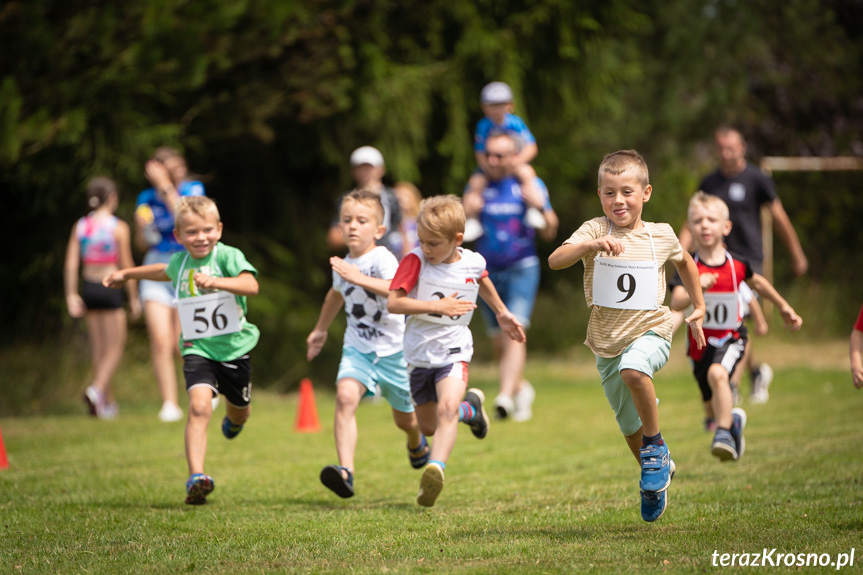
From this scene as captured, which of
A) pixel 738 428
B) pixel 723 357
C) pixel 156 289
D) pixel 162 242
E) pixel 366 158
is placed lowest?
pixel 738 428

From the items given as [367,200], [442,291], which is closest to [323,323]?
[367,200]

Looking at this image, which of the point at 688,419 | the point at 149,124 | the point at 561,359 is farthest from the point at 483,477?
the point at 561,359

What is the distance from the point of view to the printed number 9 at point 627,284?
16.7 feet

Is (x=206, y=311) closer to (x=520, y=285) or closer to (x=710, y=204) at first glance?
(x=710, y=204)

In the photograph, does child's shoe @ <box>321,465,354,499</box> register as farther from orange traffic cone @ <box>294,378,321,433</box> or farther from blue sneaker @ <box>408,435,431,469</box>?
orange traffic cone @ <box>294,378,321,433</box>

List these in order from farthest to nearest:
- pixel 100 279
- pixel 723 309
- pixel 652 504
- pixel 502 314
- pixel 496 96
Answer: pixel 100 279 → pixel 496 96 → pixel 723 309 → pixel 502 314 → pixel 652 504

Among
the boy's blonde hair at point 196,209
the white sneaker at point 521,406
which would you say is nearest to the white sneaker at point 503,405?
the white sneaker at point 521,406

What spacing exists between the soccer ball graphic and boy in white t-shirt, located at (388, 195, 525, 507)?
0.38 metres

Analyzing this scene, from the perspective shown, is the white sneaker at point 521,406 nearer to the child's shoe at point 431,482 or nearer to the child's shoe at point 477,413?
the child's shoe at point 477,413

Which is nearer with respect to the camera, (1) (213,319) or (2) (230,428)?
(1) (213,319)

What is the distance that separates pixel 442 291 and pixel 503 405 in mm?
3894

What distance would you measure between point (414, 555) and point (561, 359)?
1280 centimetres

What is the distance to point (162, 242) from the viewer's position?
10.3 m

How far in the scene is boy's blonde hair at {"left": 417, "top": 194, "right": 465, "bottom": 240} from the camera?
5.88 m
